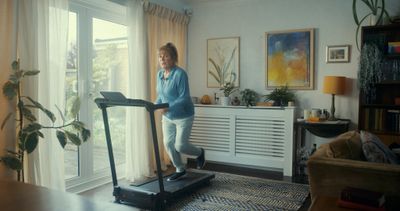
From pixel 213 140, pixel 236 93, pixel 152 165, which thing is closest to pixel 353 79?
pixel 236 93

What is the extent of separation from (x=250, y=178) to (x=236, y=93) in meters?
1.33

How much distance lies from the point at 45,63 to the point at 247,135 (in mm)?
2693

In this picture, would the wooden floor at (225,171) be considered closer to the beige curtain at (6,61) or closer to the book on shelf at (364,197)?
the beige curtain at (6,61)

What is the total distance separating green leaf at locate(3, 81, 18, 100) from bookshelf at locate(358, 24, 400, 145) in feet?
11.6

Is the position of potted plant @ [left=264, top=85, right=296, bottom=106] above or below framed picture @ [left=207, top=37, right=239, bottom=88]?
below

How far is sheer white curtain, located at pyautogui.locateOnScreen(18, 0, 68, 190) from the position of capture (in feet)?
8.85

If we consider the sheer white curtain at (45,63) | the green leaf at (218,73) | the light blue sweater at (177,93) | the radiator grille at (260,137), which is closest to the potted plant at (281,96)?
the radiator grille at (260,137)

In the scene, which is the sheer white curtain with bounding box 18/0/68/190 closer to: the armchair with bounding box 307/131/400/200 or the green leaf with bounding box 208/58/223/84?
the armchair with bounding box 307/131/400/200

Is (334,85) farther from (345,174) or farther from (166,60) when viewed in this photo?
(345,174)

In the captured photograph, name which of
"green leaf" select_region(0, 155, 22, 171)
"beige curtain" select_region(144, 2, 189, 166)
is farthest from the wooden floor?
"green leaf" select_region(0, 155, 22, 171)

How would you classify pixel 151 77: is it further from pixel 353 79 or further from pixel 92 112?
pixel 353 79

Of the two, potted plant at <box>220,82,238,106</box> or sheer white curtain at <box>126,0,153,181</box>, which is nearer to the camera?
sheer white curtain at <box>126,0,153,181</box>

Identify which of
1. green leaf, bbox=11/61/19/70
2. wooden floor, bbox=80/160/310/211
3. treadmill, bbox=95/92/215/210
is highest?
green leaf, bbox=11/61/19/70

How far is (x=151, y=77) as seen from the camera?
420 cm
